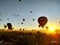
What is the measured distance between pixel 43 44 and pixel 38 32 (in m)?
23.0

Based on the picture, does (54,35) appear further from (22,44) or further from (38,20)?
(22,44)

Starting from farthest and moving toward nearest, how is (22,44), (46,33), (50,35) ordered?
(46,33) < (50,35) < (22,44)

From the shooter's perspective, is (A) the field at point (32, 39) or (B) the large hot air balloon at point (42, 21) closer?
(A) the field at point (32, 39)

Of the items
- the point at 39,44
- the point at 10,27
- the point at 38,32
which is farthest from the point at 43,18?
the point at 38,32

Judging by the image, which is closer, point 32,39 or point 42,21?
point 42,21

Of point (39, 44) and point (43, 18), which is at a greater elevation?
point (43, 18)

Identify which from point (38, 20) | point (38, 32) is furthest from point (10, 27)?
point (38, 20)

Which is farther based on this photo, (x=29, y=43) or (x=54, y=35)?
(x=54, y=35)

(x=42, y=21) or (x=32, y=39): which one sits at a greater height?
(x=42, y=21)

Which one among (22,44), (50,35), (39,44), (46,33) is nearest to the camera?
(22,44)

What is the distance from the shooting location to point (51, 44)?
125ft

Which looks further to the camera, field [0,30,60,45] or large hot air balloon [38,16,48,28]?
large hot air balloon [38,16,48,28]

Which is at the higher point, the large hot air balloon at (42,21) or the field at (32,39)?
the large hot air balloon at (42,21)

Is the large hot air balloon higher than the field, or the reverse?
the large hot air balloon
